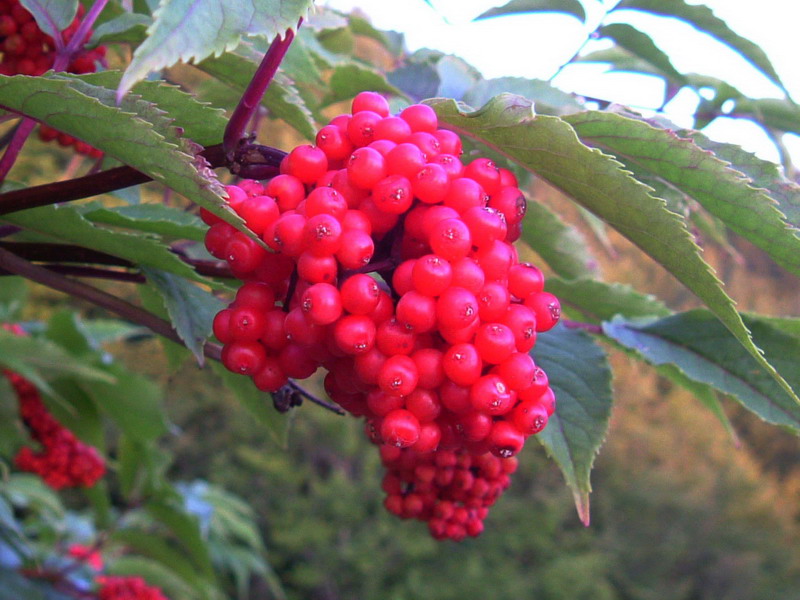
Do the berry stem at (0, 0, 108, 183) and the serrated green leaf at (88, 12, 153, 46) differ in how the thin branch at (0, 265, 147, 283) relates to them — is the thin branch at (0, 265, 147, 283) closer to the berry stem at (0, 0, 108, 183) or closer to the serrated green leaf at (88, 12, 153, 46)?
the berry stem at (0, 0, 108, 183)

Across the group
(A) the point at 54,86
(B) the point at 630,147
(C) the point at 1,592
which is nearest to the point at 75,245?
(A) the point at 54,86

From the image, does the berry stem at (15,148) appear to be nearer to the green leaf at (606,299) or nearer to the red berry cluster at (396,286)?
the red berry cluster at (396,286)

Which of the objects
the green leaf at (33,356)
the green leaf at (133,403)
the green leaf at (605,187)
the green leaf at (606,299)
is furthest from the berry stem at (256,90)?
the green leaf at (133,403)

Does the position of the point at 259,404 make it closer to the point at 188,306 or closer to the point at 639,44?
the point at 188,306

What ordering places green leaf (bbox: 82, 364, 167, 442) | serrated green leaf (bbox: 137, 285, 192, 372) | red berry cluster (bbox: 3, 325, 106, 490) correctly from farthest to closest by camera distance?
red berry cluster (bbox: 3, 325, 106, 490), green leaf (bbox: 82, 364, 167, 442), serrated green leaf (bbox: 137, 285, 192, 372)

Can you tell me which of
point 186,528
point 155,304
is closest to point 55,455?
point 186,528

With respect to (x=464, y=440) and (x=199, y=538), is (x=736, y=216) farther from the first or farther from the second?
(x=199, y=538)

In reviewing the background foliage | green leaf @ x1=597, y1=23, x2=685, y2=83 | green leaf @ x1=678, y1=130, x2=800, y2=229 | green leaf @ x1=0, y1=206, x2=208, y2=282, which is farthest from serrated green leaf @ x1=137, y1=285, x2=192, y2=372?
green leaf @ x1=597, y1=23, x2=685, y2=83
